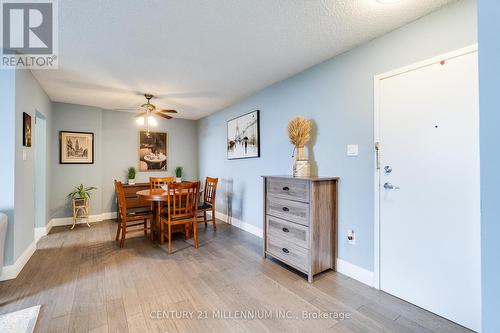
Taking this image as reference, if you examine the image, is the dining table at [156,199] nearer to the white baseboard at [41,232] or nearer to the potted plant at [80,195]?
the potted plant at [80,195]

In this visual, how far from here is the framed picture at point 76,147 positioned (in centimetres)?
415

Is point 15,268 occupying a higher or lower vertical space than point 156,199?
lower

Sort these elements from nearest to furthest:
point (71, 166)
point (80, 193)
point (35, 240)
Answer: point (35, 240)
point (80, 193)
point (71, 166)

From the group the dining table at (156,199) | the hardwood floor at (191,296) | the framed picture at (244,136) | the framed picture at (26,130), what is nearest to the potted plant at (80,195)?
the hardwood floor at (191,296)

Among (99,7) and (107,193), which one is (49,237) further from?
(99,7)

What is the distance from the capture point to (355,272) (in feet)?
7.22

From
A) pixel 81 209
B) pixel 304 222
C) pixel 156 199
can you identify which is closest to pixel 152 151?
pixel 81 209

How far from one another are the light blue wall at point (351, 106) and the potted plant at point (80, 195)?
339cm

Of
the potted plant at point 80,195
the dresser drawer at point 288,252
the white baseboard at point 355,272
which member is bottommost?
the white baseboard at point 355,272

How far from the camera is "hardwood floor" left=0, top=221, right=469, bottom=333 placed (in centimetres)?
158

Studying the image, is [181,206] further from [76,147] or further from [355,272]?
[76,147]

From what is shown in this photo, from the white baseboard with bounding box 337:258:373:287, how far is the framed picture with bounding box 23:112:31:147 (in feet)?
12.5

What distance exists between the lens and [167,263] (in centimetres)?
257

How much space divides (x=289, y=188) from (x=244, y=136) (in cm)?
180
